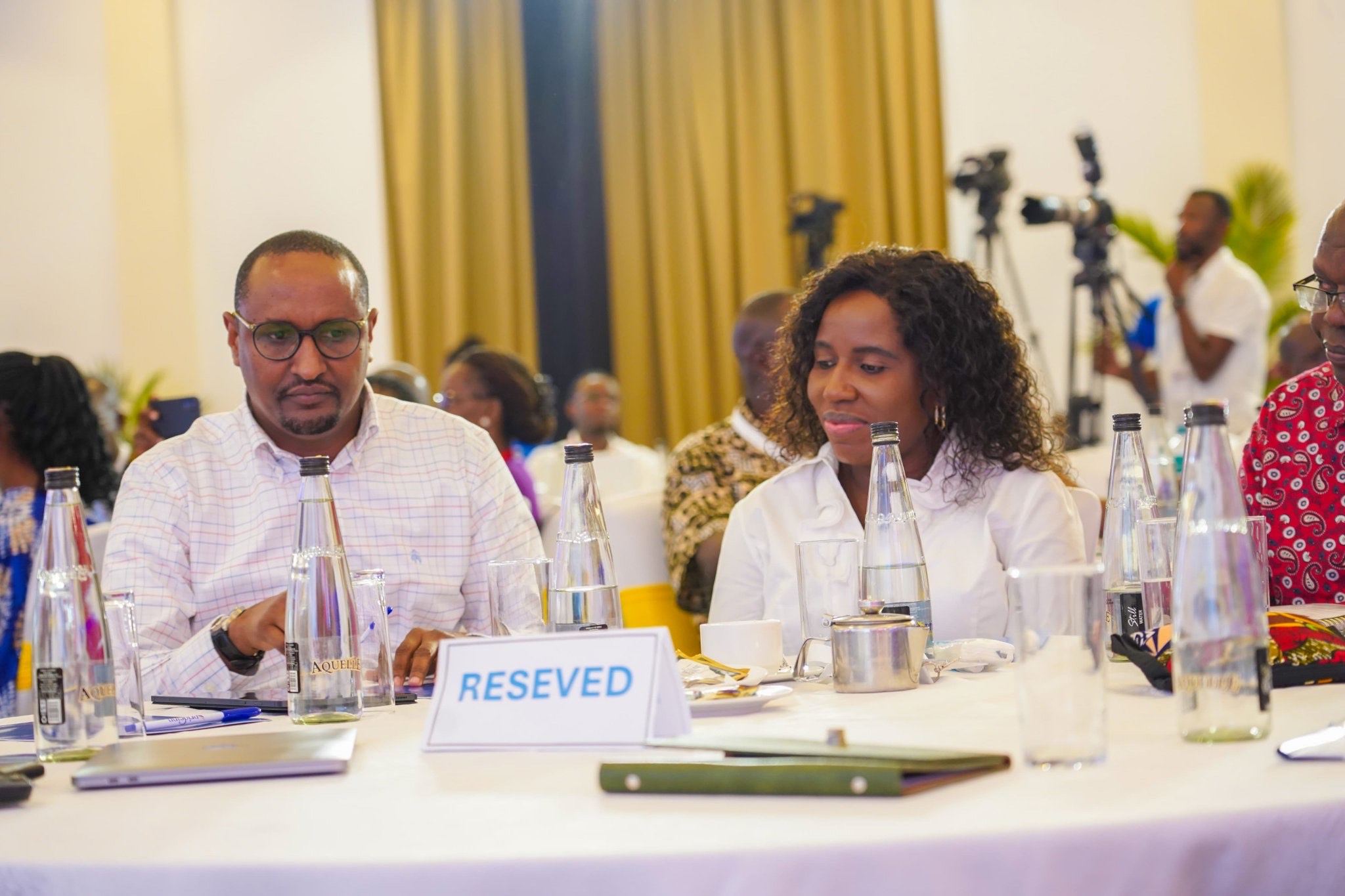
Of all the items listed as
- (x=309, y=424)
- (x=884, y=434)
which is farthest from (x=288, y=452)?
(x=884, y=434)

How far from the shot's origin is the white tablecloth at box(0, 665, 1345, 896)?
79cm

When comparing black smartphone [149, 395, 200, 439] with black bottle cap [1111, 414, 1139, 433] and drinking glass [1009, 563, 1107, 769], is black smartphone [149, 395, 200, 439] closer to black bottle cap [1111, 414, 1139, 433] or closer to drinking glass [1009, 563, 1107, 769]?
black bottle cap [1111, 414, 1139, 433]

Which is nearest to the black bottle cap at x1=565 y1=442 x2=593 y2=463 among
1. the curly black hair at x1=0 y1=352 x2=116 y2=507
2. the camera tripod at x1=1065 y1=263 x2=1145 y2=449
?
the curly black hair at x1=0 y1=352 x2=116 y2=507

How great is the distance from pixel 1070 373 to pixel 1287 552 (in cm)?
360

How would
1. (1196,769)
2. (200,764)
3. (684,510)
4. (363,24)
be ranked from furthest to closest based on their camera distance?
(363,24) → (684,510) → (200,764) → (1196,769)

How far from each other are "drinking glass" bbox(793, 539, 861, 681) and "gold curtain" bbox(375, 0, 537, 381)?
5978 millimetres

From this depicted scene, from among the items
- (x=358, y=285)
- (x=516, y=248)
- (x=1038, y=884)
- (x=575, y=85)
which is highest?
(x=575, y=85)

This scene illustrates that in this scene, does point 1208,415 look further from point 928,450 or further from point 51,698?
point 928,450

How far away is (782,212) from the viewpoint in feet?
25.0

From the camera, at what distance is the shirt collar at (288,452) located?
2.20 m

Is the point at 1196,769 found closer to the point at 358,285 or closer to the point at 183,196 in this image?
the point at 358,285

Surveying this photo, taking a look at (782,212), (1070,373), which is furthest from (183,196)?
(1070,373)

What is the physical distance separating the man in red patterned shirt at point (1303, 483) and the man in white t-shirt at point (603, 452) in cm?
378

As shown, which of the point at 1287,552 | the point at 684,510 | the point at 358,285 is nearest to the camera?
the point at 1287,552
